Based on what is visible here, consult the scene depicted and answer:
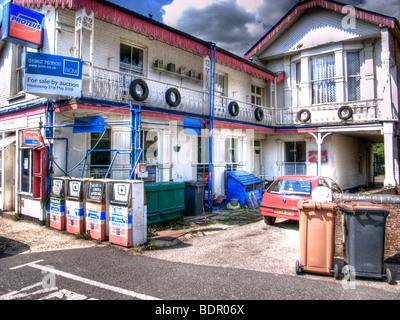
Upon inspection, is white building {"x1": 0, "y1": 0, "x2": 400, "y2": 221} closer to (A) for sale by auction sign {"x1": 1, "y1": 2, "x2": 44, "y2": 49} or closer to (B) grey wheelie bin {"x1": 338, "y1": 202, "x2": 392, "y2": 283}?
(A) for sale by auction sign {"x1": 1, "y1": 2, "x2": 44, "y2": 49}

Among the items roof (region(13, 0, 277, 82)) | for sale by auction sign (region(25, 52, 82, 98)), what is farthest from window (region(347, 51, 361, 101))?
for sale by auction sign (region(25, 52, 82, 98))

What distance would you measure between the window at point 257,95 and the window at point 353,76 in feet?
14.9

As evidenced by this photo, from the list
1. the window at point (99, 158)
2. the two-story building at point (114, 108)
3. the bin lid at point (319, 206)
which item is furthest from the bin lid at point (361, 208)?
the window at point (99, 158)

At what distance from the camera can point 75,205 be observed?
7324 millimetres

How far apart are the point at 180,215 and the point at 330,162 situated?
29.1ft

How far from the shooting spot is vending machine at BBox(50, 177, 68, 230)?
7.73 metres

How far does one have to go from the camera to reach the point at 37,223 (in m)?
8.63

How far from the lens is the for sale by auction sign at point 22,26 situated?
7653 mm

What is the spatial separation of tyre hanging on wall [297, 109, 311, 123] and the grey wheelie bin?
10.3 meters

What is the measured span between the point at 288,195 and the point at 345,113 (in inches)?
297

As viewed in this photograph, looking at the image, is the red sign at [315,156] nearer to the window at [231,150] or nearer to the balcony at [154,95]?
the balcony at [154,95]

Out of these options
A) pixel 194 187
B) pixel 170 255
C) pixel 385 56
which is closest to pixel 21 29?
pixel 194 187

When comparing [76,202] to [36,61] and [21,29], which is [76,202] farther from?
[21,29]

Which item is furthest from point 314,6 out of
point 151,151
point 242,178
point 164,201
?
point 164,201
